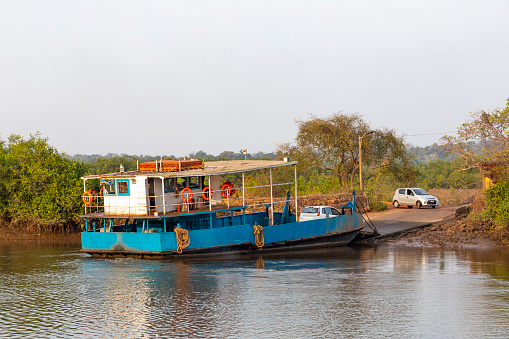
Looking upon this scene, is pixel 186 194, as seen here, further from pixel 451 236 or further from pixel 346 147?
pixel 346 147

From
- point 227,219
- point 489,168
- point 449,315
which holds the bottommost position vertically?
point 449,315

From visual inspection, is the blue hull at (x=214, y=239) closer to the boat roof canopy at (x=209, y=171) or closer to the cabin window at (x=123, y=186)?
the cabin window at (x=123, y=186)

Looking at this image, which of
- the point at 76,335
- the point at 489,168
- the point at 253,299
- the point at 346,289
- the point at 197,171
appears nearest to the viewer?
the point at 76,335

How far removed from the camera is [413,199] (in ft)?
127

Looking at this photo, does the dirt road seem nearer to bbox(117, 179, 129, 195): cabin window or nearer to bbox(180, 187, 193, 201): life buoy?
bbox(180, 187, 193, 201): life buoy

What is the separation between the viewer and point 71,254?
2716cm

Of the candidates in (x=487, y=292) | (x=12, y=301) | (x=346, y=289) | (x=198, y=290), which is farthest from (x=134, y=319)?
(x=487, y=292)

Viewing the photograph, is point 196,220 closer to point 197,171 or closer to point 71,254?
point 197,171

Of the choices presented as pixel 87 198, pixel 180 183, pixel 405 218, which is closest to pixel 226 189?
pixel 180 183

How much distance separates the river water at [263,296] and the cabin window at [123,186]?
3170 millimetres

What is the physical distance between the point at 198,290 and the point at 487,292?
912 cm

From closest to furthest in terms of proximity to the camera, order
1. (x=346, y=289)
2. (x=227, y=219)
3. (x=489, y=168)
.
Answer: (x=346, y=289)
(x=227, y=219)
(x=489, y=168)

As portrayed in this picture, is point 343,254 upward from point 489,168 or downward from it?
downward

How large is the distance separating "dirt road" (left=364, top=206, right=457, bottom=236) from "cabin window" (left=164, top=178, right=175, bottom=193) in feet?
38.0
